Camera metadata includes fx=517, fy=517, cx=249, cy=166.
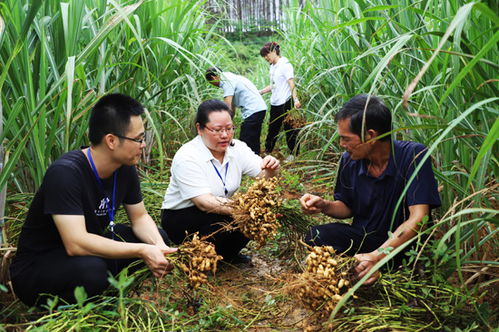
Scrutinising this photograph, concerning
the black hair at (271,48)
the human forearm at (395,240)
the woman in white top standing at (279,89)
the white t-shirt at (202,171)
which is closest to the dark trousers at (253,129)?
the woman in white top standing at (279,89)

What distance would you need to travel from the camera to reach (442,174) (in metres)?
1.80

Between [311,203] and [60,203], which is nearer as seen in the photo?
[60,203]

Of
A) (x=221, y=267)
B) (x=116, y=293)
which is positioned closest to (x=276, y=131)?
(x=221, y=267)

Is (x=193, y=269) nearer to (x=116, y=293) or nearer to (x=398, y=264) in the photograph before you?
(x=116, y=293)

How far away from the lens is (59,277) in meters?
1.84

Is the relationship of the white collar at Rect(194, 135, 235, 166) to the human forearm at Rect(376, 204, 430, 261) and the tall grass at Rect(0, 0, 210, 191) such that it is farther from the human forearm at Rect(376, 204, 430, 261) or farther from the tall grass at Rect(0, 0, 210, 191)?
the human forearm at Rect(376, 204, 430, 261)

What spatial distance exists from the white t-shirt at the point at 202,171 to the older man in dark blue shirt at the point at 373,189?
595mm

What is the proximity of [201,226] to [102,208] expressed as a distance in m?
0.72

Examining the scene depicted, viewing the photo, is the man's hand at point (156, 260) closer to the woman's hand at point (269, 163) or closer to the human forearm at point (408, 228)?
the human forearm at point (408, 228)

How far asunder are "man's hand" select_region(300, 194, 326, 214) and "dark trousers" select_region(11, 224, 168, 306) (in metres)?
0.86

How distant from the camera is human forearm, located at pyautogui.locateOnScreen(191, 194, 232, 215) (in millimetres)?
2457

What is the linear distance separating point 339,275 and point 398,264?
58 centimetres

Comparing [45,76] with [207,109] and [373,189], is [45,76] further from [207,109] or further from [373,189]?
[373,189]

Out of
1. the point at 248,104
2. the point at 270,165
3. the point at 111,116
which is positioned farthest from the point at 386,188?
the point at 248,104
